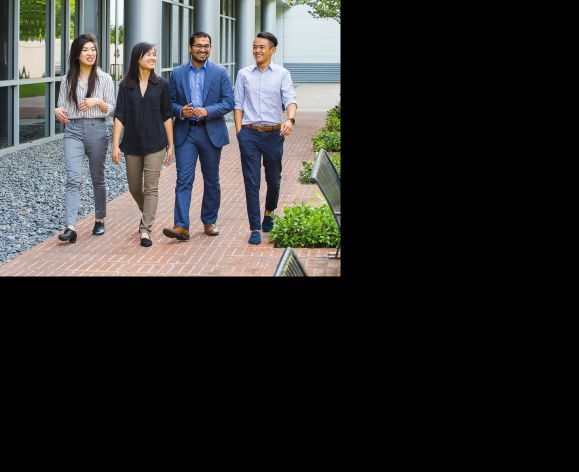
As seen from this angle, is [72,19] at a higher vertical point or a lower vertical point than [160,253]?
higher

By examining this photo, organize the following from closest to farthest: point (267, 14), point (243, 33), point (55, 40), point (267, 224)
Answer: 1. point (267, 224)
2. point (55, 40)
3. point (243, 33)
4. point (267, 14)

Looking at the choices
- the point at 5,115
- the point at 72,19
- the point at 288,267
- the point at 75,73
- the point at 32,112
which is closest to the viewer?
the point at 288,267

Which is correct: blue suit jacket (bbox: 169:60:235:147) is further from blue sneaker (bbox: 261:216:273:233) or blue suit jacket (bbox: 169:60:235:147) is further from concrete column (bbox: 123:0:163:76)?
concrete column (bbox: 123:0:163:76)

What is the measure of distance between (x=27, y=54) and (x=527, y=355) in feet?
46.8

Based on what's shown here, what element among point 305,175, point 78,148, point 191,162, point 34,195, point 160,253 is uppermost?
point 78,148

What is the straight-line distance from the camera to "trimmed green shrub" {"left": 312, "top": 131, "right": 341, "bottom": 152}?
1694 cm

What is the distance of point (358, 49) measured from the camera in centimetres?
278

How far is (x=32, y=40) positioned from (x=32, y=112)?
1113 mm

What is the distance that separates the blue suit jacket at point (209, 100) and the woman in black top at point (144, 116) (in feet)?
0.26

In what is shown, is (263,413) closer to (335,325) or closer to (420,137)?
(335,325)

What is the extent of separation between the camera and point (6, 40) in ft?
50.2

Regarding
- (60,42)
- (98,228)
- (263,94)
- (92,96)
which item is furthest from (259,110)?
(60,42)

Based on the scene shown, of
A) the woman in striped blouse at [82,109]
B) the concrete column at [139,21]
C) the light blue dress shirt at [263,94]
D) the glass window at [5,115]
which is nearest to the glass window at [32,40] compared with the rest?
the glass window at [5,115]

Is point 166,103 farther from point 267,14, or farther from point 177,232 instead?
point 267,14
